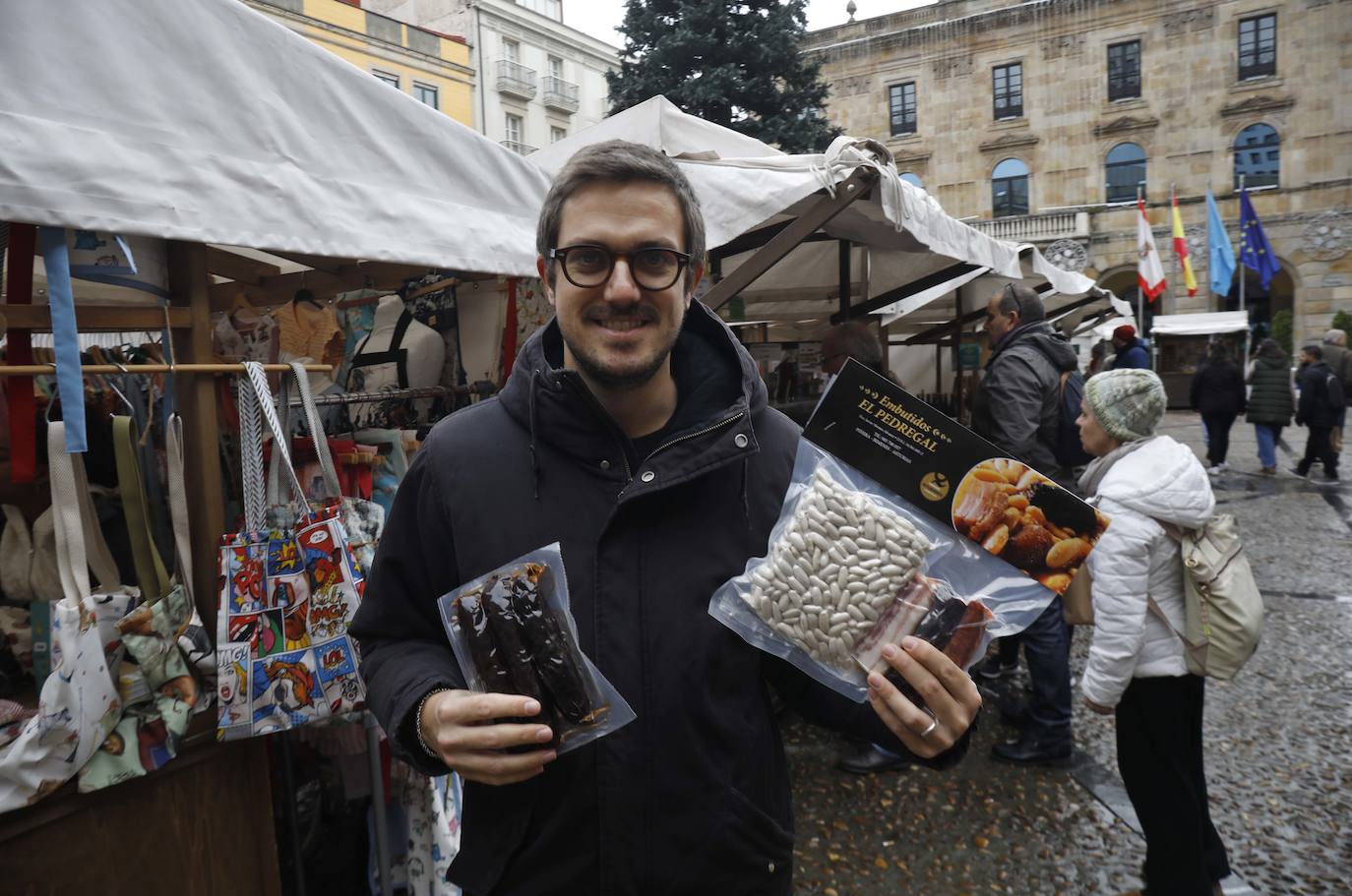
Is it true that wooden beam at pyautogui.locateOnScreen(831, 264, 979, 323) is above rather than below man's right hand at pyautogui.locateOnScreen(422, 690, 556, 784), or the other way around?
above

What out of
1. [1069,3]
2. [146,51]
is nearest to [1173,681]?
[146,51]

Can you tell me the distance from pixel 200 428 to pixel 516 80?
34.5 metres

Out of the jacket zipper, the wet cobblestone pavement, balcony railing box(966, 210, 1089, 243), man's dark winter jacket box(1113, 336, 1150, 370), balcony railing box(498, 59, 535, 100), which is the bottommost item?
the wet cobblestone pavement

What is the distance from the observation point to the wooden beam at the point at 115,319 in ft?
6.14

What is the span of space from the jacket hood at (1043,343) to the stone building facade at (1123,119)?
27500mm

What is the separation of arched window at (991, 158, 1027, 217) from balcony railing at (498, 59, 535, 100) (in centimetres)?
1957

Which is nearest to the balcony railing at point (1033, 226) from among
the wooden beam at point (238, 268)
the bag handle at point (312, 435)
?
the wooden beam at point (238, 268)

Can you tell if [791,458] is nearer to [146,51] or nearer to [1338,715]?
[146,51]

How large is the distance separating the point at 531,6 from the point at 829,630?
40027 millimetres

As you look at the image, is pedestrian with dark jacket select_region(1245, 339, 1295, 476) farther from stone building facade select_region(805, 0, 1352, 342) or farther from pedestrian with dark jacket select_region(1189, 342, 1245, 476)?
stone building facade select_region(805, 0, 1352, 342)

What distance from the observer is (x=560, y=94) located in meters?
34.6

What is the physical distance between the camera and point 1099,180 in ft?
97.9

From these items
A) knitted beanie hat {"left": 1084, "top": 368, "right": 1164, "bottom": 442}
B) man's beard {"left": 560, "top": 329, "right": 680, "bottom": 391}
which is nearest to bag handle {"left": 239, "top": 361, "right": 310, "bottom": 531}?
man's beard {"left": 560, "top": 329, "right": 680, "bottom": 391}

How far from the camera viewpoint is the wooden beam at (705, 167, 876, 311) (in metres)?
3.75
